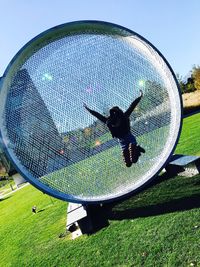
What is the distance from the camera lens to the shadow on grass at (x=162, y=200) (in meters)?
5.85

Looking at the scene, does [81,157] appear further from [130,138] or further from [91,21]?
[91,21]

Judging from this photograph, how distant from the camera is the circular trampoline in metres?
5.69

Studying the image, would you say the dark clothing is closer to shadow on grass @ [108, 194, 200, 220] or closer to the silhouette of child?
the silhouette of child

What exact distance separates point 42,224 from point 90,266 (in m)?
4.06

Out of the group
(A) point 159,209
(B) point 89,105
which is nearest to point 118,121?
(B) point 89,105

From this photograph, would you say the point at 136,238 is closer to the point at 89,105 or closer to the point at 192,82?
the point at 89,105

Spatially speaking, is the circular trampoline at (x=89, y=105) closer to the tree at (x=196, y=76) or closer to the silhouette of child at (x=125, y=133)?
the silhouette of child at (x=125, y=133)

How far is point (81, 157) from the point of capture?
24.0 ft

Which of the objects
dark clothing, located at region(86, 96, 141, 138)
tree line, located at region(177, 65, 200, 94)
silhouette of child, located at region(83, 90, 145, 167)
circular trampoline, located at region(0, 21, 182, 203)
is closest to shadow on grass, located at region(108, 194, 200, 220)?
circular trampoline, located at region(0, 21, 182, 203)

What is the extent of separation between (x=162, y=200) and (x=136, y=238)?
1.51 metres

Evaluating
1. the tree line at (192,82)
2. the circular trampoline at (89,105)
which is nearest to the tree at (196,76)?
the tree line at (192,82)

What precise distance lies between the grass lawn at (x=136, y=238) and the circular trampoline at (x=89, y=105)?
63cm

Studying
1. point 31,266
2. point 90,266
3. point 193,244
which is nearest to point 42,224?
point 31,266

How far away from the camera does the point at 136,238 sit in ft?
16.9
